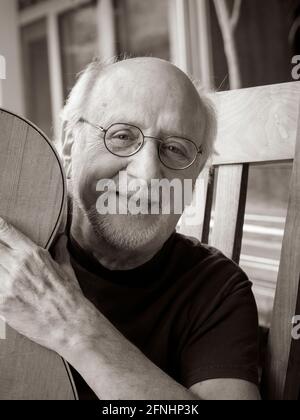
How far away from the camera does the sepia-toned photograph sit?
713 millimetres

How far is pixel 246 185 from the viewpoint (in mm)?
901

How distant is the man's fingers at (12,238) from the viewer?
0.70 m

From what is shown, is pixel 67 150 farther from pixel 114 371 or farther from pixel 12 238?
pixel 114 371

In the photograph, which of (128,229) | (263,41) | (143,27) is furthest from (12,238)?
(263,41)

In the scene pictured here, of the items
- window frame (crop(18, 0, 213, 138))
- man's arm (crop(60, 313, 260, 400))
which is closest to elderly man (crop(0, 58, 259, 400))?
man's arm (crop(60, 313, 260, 400))

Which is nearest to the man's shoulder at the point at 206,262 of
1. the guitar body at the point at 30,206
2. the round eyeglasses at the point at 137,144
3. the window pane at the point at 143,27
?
the round eyeglasses at the point at 137,144

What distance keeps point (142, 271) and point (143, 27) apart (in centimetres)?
61

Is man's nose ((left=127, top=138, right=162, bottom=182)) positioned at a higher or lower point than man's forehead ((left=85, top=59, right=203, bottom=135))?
lower

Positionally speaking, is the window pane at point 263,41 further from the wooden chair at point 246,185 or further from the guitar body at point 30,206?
the guitar body at point 30,206

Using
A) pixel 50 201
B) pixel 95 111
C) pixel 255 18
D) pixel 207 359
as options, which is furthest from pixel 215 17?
pixel 207 359

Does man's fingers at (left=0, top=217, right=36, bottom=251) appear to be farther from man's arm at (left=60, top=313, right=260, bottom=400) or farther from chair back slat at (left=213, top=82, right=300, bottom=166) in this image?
chair back slat at (left=213, top=82, right=300, bottom=166)

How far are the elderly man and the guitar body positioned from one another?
3 centimetres

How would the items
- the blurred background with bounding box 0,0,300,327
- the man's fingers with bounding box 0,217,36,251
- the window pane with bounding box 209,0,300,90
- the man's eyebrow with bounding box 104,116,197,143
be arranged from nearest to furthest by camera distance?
the man's fingers with bounding box 0,217,36,251, the man's eyebrow with bounding box 104,116,197,143, the blurred background with bounding box 0,0,300,327, the window pane with bounding box 209,0,300,90
